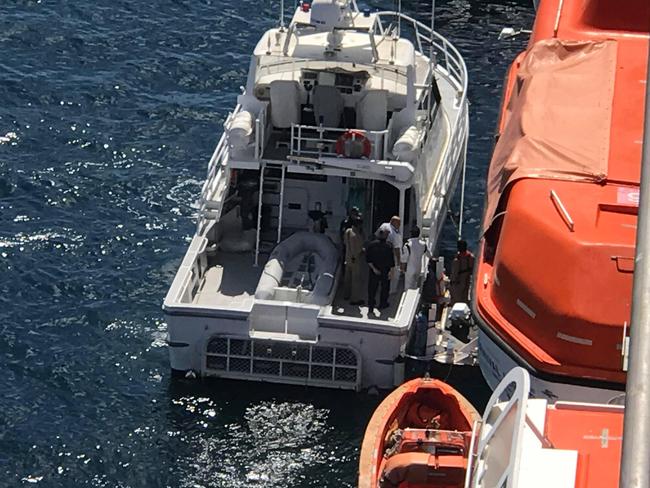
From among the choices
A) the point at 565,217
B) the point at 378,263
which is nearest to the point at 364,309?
the point at 378,263

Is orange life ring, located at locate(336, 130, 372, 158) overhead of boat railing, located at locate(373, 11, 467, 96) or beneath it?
beneath

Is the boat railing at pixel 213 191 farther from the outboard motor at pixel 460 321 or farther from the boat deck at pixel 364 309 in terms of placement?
the outboard motor at pixel 460 321

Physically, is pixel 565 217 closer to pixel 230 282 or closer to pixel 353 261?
pixel 353 261

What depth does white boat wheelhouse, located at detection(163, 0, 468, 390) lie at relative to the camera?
2111 centimetres

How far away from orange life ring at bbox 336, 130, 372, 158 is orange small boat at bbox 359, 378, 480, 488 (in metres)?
4.65

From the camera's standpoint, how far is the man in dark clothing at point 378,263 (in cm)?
2145

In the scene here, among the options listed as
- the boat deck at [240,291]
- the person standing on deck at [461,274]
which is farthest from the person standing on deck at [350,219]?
the person standing on deck at [461,274]

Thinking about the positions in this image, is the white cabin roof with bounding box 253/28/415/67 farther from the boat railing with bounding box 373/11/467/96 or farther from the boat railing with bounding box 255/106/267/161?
the boat railing with bounding box 255/106/267/161

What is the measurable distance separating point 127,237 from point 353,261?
215 inches

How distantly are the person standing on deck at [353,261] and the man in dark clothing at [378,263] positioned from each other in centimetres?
37

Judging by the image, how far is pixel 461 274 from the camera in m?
22.1

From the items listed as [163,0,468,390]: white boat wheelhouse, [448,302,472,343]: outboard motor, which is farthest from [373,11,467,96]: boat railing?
[448,302,472,343]: outboard motor

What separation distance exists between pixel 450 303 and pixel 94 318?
6213mm

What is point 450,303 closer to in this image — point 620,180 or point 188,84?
point 620,180
